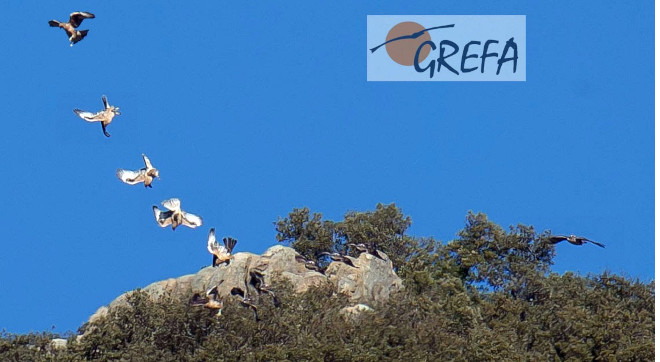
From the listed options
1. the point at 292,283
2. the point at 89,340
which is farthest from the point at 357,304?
the point at 89,340

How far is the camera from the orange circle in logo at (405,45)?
65.6 metres

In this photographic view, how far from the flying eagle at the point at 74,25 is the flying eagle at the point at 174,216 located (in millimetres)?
3791

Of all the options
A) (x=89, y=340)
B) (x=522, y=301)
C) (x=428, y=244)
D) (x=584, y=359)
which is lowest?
(x=89, y=340)

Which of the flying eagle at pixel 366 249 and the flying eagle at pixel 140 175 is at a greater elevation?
the flying eagle at pixel 366 249

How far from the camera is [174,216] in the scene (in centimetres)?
4191

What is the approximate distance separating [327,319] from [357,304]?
149 inches

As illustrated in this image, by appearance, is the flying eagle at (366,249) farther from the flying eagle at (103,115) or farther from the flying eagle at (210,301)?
the flying eagle at (103,115)

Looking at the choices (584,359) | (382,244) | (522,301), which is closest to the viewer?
(584,359)

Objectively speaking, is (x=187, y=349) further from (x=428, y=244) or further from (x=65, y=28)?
(x=428, y=244)

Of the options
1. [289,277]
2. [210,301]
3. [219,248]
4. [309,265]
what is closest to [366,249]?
[309,265]

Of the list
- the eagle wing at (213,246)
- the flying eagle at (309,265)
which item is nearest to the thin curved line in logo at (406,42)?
the flying eagle at (309,265)

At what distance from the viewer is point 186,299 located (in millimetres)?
53500

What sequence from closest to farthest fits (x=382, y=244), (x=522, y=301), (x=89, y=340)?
1. (x=89, y=340)
2. (x=522, y=301)
3. (x=382, y=244)

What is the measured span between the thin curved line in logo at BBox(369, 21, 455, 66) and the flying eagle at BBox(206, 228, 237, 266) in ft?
64.0
